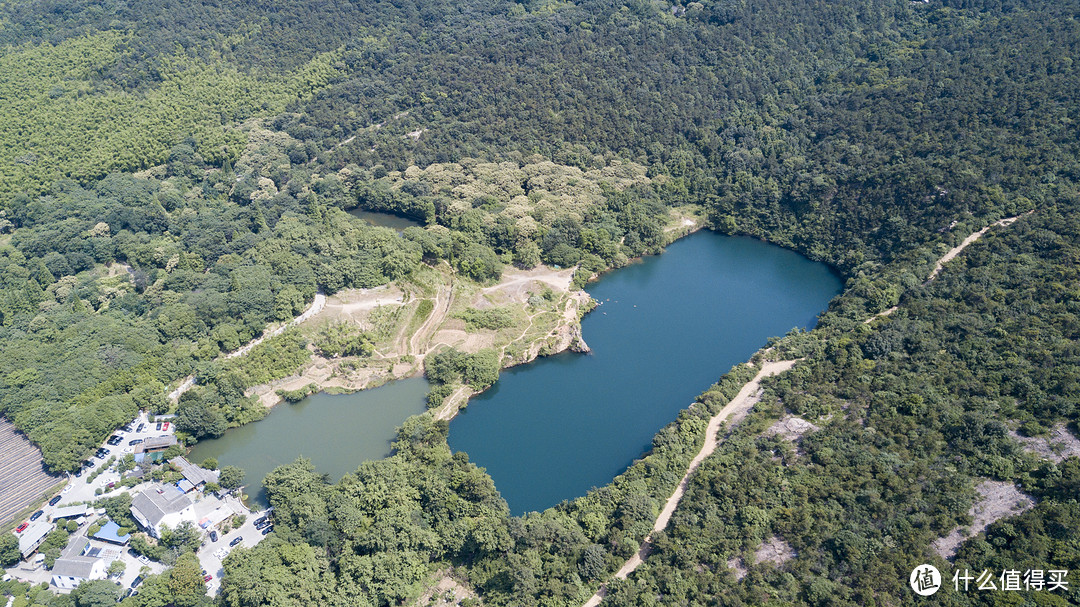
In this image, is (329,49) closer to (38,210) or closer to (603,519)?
(38,210)

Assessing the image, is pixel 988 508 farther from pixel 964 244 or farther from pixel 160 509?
pixel 160 509

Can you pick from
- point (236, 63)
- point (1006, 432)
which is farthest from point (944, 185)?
point (236, 63)

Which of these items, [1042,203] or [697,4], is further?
[697,4]

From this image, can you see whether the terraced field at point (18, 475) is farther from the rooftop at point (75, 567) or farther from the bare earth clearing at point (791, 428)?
the bare earth clearing at point (791, 428)

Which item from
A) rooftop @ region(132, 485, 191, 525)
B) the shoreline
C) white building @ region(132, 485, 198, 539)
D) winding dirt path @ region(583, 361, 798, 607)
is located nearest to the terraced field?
rooftop @ region(132, 485, 191, 525)

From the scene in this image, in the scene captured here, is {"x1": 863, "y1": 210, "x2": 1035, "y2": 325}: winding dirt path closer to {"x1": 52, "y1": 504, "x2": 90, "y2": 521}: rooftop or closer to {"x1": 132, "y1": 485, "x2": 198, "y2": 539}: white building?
{"x1": 132, "y1": 485, "x2": 198, "y2": 539}: white building

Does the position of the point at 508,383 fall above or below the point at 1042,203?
below

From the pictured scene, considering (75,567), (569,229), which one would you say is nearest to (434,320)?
(569,229)
